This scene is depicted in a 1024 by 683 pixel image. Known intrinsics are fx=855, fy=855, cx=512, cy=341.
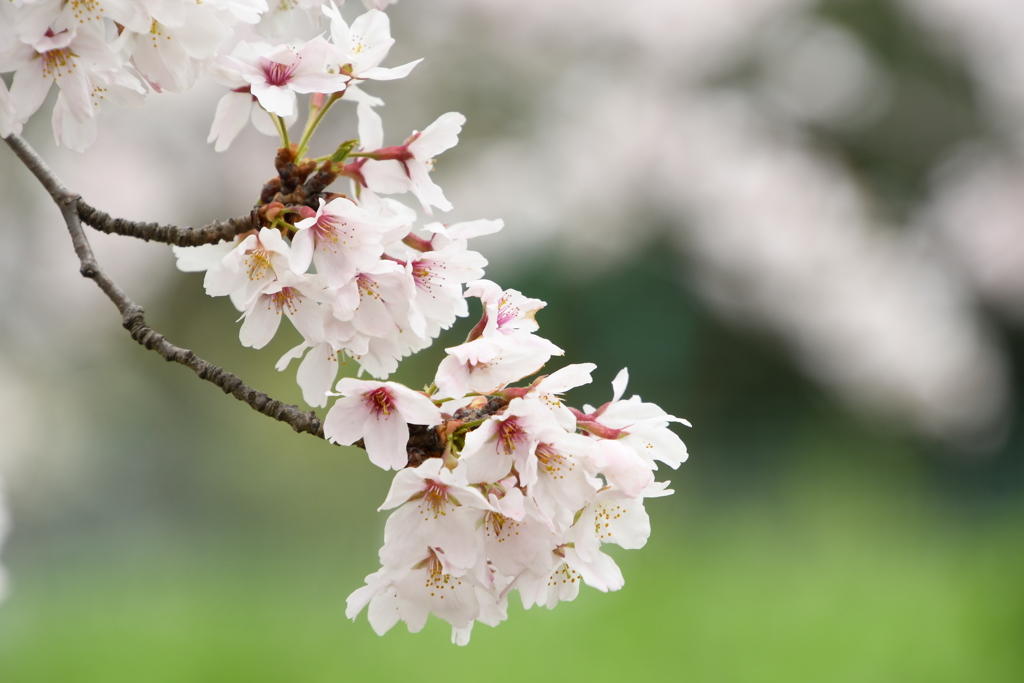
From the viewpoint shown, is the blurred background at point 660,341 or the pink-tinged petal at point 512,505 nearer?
the pink-tinged petal at point 512,505

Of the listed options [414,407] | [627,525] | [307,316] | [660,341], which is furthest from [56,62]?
[660,341]

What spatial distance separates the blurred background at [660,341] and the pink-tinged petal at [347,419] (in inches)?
71.0

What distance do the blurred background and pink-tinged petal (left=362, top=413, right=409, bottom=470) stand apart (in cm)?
180

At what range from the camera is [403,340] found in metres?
0.76

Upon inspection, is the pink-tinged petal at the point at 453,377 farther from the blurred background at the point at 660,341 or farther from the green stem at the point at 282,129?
the blurred background at the point at 660,341

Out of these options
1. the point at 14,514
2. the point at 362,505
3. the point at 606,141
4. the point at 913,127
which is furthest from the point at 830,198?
the point at 14,514

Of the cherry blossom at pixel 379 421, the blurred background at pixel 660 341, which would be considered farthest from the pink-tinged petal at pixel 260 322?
the blurred background at pixel 660 341

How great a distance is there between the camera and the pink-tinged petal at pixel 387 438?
661 millimetres

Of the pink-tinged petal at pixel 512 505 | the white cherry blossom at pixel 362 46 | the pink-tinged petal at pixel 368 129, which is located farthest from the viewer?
the pink-tinged petal at pixel 368 129

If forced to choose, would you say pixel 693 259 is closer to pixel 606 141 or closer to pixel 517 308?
pixel 606 141

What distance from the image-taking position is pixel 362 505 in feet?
12.6

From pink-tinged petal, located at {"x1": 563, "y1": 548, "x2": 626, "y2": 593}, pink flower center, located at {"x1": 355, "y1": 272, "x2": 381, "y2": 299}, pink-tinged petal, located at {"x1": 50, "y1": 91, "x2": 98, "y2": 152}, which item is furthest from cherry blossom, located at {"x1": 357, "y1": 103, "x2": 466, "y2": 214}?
pink-tinged petal, located at {"x1": 563, "y1": 548, "x2": 626, "y2": 593}

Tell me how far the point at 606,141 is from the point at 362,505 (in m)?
2.36

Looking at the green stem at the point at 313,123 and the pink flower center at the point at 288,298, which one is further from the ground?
the green stem at the point at 313,123
